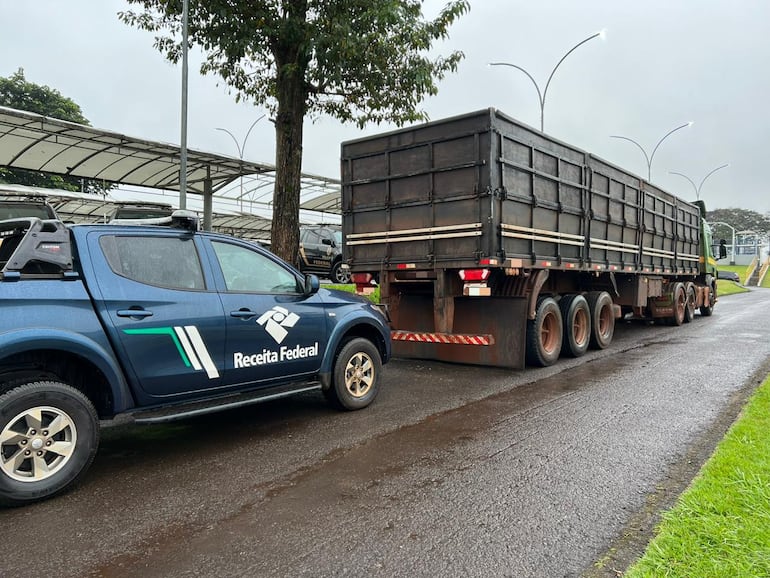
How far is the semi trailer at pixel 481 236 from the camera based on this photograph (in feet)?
Answer: 22.7

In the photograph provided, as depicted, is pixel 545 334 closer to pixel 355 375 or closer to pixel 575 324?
pixel 575 324

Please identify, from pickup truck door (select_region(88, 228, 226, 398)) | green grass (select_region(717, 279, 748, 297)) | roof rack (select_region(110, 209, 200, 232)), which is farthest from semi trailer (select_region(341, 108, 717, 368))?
green grass (select_region(717, 279, 748, 297))

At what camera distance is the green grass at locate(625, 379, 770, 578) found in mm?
2467

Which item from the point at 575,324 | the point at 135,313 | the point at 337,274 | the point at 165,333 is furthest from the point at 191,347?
the point at 337,274

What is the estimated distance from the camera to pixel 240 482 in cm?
376

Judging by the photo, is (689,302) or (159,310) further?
(689,302)

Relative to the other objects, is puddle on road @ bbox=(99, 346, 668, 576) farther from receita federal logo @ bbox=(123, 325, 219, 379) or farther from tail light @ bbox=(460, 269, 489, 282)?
tail light @ bbox=(460, 269, 489, 282)

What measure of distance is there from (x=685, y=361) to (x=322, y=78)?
7.49 metres

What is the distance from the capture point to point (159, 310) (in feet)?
13.1

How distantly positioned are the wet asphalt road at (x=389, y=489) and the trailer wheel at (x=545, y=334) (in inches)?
56.3

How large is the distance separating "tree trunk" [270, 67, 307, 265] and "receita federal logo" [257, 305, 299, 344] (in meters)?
5.23

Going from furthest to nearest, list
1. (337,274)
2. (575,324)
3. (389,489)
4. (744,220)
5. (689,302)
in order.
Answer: (744,220)
(337,274)
(689,302)
(575,324)
(389,489)

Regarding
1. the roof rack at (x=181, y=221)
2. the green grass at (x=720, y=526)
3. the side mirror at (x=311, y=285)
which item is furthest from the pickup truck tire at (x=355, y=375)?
the green grass at (x=720, y=526)

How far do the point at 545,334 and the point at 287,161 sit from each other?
5.48 metres
